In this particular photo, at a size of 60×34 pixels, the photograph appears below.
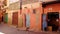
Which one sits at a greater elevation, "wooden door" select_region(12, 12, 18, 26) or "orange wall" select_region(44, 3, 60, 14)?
"orange wall" select_region(44, 3, 60, 14)

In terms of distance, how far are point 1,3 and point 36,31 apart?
807 millimetres

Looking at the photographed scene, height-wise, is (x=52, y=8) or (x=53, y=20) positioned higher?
(x=52, y=8)

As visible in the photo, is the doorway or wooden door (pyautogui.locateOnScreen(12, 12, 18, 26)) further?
wooden door (pyautogui.locateOnScreen(12, 12, 18, 26))

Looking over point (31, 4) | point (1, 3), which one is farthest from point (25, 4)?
point (1, 3)

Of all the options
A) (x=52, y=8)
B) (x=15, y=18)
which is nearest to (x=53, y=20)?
(x=52, y=8)

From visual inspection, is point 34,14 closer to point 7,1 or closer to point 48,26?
point 48,26

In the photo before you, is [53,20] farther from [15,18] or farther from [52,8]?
[15,18]

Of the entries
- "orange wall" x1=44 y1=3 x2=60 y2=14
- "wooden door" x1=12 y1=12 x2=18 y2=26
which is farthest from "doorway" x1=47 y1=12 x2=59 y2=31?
"wooden door" x1=12 y1=12 x2=18 y2=26

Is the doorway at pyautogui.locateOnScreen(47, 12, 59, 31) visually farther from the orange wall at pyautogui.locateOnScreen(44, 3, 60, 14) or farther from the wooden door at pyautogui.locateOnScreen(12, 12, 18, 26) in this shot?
the wooden door at pyautogui.locateOnScreen(12, 12, 18, 26)

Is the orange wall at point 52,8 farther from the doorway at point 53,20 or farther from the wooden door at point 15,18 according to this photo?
the wooden door at point 15,18

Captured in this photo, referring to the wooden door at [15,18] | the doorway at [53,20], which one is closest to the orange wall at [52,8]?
the doorway at [53,20]

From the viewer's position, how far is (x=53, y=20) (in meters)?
1.42

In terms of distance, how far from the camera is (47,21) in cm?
147

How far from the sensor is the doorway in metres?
1.41
